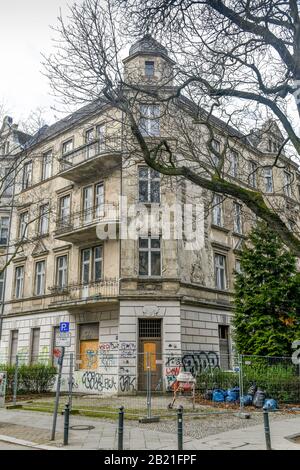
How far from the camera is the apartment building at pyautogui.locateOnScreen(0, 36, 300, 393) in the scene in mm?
20297

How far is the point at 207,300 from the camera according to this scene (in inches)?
894

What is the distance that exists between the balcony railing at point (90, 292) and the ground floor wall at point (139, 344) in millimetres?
834

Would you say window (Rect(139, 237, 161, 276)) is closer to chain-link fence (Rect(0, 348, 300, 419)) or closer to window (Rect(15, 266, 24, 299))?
chain-link fence (Rect(0, 348, 300, 419))

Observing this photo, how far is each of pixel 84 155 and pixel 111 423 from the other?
15.9 m

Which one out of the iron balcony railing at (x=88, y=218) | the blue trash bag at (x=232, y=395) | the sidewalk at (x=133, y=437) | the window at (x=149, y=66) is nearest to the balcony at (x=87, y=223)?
the iron balcony railing at (x=88, y=218)

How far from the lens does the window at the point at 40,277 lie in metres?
26.4

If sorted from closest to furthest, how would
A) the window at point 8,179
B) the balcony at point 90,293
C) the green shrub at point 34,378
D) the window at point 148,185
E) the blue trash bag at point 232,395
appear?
the blue trash bag at point 232,395 → the window at point 8,179 → the green shrub at point 34,378 → the balcony at point 90,293 → the window at point 148,185

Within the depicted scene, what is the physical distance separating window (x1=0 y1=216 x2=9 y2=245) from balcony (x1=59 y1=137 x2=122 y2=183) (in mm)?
7406

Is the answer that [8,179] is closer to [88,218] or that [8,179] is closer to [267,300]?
[88,218]

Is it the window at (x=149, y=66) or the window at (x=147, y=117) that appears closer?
the window at (x=147, y=117)

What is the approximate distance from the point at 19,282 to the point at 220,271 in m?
13.1

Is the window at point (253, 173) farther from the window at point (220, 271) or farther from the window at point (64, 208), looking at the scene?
the window at point (64, 208)
